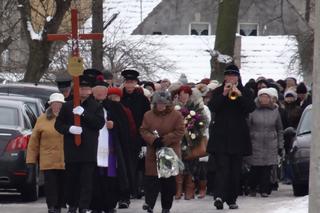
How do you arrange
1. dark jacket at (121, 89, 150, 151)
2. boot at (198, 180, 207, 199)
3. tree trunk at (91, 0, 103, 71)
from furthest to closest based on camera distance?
1. tree trunk at (91, 0, 103, 71)
2. boot at (198, 180, 207, 199)
3. dark jacket at (121, 89, 150, 151)

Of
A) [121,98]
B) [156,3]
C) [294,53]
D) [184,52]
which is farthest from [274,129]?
[156,3]

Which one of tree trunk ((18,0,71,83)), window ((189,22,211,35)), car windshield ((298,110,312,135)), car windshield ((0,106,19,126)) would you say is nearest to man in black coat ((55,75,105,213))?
car windshield ((0,106,19,126))

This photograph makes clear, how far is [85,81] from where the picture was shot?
15477mm

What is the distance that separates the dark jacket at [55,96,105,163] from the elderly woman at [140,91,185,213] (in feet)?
3.19

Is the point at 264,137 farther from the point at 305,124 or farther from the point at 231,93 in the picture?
the point at 231,93

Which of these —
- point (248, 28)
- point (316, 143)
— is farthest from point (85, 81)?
point (248, 28)

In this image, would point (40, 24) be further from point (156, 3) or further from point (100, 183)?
point (156, 3)

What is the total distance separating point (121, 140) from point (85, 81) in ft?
3.59

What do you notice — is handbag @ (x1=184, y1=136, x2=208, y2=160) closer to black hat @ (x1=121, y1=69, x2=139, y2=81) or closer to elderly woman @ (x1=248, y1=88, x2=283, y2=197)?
elderly woman @ (x1=248, y1=88, x2=283, y2=197)

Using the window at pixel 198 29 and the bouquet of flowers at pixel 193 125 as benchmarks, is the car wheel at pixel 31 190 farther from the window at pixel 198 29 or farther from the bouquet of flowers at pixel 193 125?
the window at pixel 198 29

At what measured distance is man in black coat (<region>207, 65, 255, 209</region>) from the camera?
16.5 metres

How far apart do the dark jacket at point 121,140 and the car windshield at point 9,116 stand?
246 cm

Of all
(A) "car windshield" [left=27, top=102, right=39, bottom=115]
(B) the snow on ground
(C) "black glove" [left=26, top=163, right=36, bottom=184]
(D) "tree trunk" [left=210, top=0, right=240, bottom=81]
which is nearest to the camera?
(B) the snow on ground

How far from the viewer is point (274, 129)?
19281mm
